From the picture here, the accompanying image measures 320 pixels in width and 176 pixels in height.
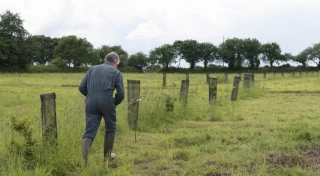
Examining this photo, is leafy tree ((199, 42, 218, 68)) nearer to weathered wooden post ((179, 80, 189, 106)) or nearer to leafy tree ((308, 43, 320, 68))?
leafy tree ((308, 43, 320, 68))

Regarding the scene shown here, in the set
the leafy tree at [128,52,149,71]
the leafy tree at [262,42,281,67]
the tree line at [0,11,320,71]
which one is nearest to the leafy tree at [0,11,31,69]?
the tree line at [0,11,320,71]

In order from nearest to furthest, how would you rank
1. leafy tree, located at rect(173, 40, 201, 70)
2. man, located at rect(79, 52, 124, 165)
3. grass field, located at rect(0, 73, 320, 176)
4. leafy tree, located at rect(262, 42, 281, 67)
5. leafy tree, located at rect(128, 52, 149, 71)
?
grass field, located at rect(0, 73, 320, 176), man, located at rect(79, 52, 124, 165), leafy tree, located at rect(173, 40, 201, 70), leafy tree, located at rect(262, 42, 281, 67), leafy tree, located at rect(128, 52, 149, 71)

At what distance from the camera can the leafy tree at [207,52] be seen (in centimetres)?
8831

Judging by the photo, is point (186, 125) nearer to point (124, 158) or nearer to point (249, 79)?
point (124, 158)

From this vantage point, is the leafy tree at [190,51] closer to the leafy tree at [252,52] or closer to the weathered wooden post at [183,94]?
the leafy tree at [252,52]

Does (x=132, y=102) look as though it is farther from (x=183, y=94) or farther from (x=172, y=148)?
(x=183, y=94)

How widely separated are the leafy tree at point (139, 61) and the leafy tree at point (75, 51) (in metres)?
19.2

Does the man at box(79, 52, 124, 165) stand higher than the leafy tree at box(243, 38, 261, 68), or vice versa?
the leafy tree at box(243, 38, 261, 68)

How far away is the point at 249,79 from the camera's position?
1698cm

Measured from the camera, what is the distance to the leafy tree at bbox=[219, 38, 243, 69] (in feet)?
282

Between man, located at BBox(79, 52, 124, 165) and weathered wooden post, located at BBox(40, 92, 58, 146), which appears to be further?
man, located at BBox(79, 52, 124, 165)

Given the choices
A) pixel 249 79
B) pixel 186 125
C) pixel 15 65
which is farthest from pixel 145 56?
pixel 186 125

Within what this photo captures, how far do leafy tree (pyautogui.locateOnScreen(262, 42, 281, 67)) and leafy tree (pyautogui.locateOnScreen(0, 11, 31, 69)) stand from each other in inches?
2416

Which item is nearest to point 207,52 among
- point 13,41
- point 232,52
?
point 232,52
